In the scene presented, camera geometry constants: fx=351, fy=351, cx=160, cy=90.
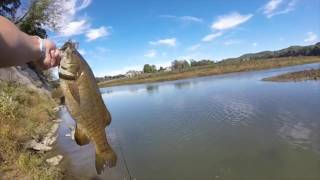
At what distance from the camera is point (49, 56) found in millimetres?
Answer: 1977

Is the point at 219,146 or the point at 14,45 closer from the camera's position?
the point at 14,45

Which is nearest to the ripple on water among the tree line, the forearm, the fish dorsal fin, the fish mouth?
the fish dorsal fin

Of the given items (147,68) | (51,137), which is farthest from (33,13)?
(147,68)

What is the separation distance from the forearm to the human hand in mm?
96

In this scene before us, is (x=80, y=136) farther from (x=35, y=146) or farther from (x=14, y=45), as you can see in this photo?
(x=35, y=146)

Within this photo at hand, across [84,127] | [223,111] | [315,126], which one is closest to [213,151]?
[315,126]

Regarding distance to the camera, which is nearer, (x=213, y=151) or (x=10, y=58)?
(x=10, y=58)

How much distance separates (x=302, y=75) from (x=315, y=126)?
31.5 meters

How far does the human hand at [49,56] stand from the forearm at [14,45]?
0.31ft

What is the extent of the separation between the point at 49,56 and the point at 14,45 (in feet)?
1.15

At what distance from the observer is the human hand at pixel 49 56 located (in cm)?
192

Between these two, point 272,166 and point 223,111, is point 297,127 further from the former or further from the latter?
point 223,111

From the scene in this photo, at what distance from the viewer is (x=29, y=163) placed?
1218 cm

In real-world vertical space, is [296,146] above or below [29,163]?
below
